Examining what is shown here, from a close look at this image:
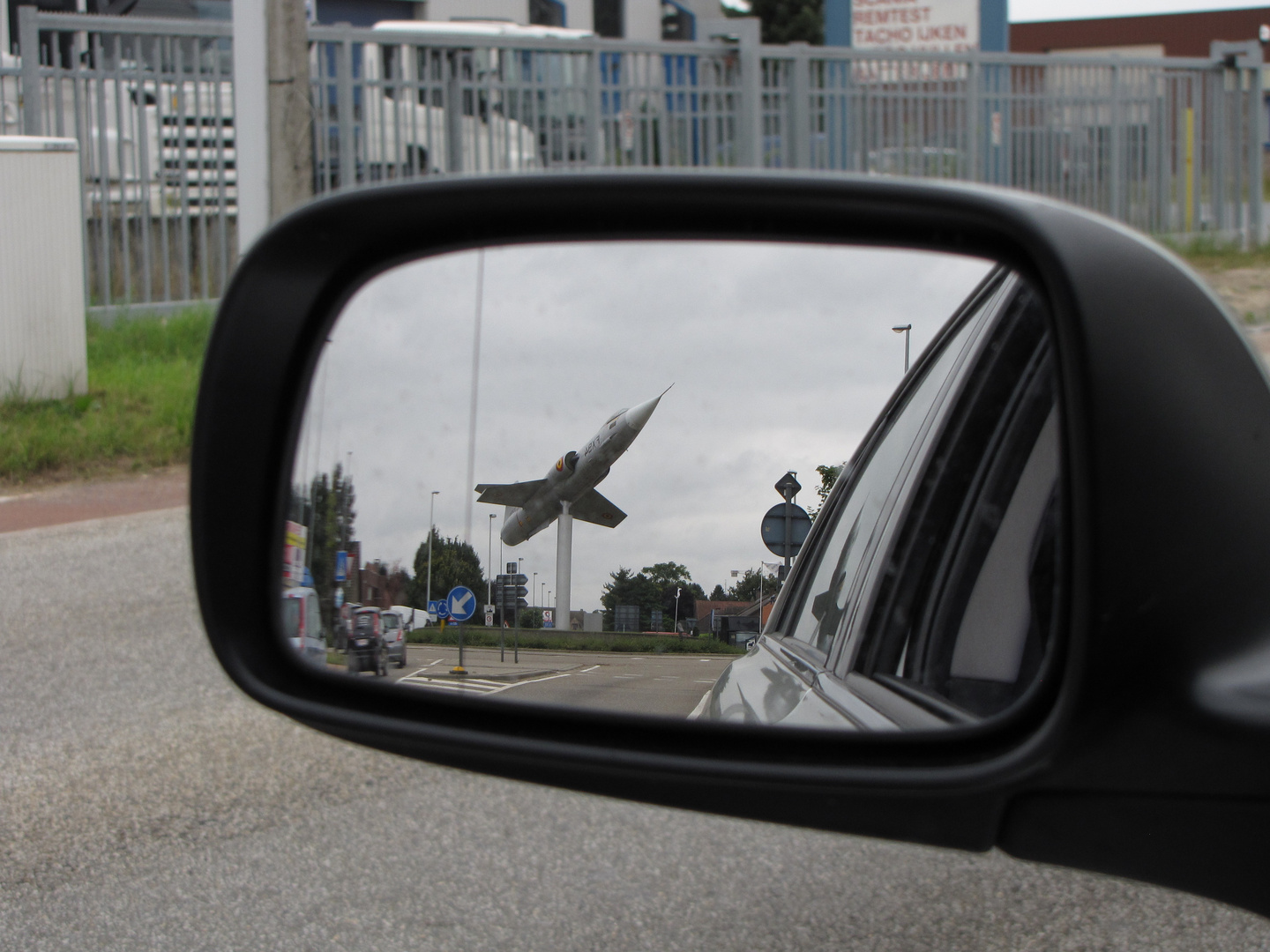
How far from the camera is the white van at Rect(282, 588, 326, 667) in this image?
1.37m

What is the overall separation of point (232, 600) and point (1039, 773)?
0.83 meters

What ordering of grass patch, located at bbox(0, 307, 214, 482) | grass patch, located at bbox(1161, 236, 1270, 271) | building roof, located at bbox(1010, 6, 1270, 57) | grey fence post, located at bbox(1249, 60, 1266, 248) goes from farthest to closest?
building roof, located at bbox(1010, 6, 1270, 57) < grey fence post, located at bbox(1249, 60, 1266, 248) < grass patch, located at bbox(1161, 236, 1270, 271) < grass patch, located at bbox(0, 307, 214, 482)

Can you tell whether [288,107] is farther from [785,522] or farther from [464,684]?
[785,522]

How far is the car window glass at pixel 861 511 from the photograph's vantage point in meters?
1.39

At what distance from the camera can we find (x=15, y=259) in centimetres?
905

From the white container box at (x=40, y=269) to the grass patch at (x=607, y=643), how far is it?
8848 millimetres

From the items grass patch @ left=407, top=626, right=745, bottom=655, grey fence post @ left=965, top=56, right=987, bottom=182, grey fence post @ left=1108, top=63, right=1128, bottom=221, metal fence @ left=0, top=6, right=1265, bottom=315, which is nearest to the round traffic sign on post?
grass patch @ left=407, top=626, right=745, bottom=655

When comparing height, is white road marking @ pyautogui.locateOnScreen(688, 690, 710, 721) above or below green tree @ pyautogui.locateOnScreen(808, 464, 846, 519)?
below

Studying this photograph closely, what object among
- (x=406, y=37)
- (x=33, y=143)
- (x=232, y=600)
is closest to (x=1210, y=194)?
(x=406, y=37)

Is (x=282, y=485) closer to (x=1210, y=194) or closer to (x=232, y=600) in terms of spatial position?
(x=232, y=600)

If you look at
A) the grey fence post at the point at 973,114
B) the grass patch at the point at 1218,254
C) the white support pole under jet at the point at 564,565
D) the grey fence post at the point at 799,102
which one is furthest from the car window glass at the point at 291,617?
the grass patch at the point at 1218,254

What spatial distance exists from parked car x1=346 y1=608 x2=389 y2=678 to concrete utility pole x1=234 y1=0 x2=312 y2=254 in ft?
21.0

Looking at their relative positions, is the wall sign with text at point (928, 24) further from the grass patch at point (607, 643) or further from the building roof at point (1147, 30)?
the building roof at point (1147, 30)

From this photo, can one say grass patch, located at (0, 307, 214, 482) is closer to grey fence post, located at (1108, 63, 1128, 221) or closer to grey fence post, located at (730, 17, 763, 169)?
grey fence post, located at (730, 17, 763, 169)
